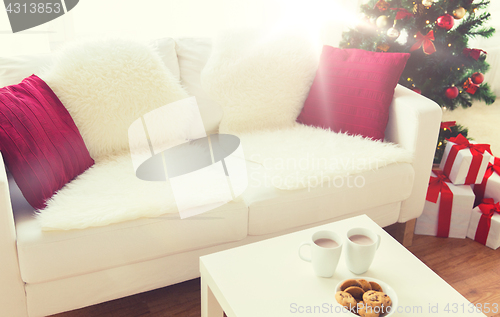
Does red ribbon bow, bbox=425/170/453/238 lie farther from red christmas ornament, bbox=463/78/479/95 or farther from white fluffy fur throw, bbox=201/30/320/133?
white fluffy fur throw, bbox=201/30/320/133

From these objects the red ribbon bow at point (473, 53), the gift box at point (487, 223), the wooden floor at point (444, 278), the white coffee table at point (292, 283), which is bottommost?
the wooden floor at point (444, 278)

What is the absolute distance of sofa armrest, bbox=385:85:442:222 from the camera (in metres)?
1.58

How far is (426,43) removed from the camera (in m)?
1.91

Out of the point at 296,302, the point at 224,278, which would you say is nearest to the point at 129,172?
the point at 224,278

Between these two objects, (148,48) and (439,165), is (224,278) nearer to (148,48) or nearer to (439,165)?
(148,48)

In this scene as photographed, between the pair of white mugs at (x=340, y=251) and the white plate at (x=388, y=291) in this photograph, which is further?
the pair of white mugs at (x=340, y=251)

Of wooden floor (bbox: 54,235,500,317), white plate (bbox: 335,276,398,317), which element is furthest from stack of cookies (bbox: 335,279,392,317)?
wooden floor (bbox: 54,235,500,317)

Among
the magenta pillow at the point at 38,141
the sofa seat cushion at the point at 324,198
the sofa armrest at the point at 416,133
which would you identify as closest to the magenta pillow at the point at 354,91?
the sofa armrest at the point at 416,133

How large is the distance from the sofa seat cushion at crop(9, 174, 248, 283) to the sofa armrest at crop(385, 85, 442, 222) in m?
0.79

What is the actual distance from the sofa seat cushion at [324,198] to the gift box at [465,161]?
37 centimetres

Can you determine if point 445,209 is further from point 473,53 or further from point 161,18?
point 161,18

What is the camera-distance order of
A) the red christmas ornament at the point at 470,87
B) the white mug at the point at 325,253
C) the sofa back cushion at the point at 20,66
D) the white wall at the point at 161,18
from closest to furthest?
the white mug at the point at 325,253, the sofa back cushion at the point at 20,66, the red christmas ornament at the point at 470,87, the white wall at the point at 161,18

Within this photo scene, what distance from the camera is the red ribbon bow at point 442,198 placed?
5.80 feet

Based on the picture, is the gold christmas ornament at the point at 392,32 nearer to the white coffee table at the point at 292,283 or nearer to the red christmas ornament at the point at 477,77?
the red christmas ornament at the point at 477,77
